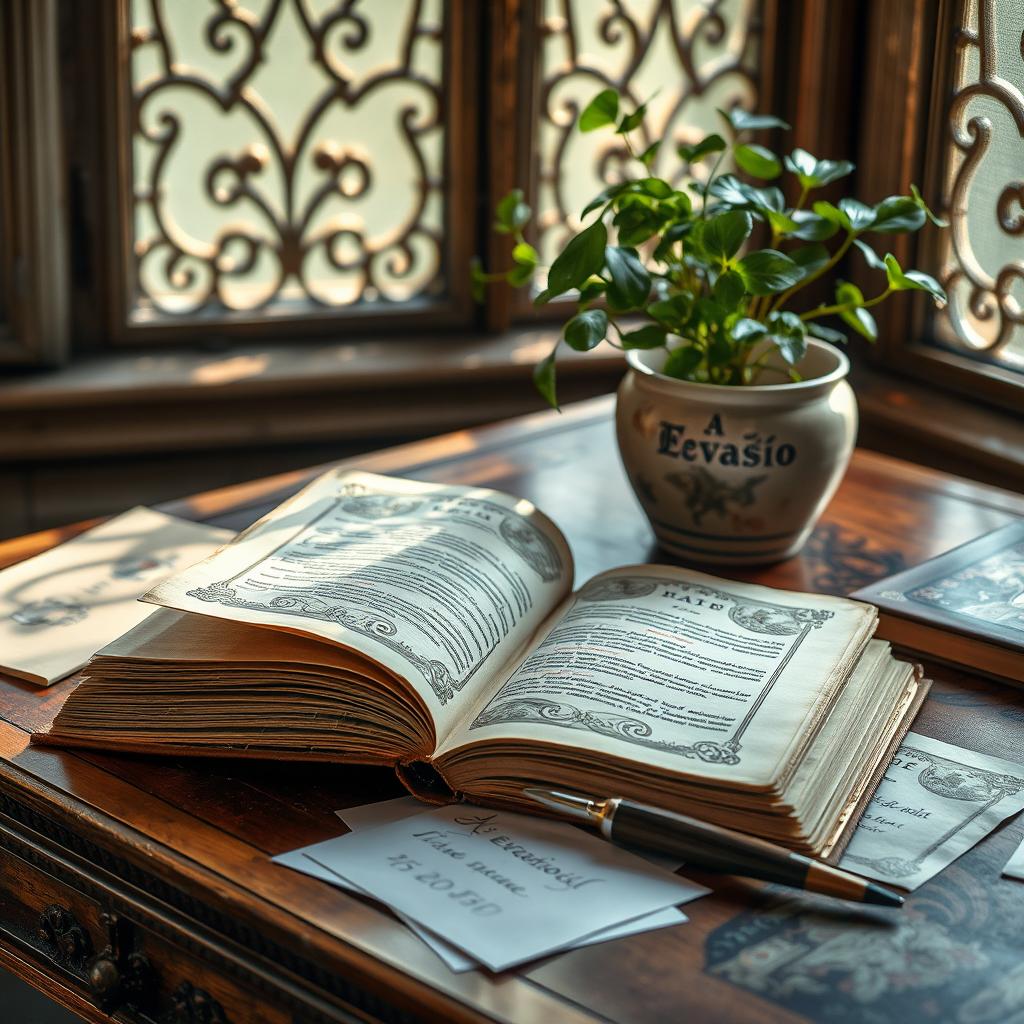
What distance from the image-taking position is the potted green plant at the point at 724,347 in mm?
1150

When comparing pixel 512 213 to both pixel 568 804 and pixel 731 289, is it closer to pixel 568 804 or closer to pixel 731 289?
pixel 731 289

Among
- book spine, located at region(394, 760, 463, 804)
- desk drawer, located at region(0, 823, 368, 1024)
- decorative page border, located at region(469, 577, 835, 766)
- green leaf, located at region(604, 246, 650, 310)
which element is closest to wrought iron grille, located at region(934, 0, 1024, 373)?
green leaf, located at region(604, 246, 650, 310)

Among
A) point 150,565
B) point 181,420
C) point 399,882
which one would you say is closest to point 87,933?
point 399,882

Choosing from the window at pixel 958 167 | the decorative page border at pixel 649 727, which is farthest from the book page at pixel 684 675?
the window at pixel 958 167

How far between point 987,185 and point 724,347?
2.82 feet

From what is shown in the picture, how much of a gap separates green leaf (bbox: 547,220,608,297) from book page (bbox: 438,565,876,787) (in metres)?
0.24

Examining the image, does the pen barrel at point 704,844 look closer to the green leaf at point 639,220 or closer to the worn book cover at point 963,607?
the worn book cover at point 963,607

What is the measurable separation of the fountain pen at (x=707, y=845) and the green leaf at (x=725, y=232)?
47 centimetres

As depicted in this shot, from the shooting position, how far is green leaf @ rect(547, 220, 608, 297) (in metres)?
1.11

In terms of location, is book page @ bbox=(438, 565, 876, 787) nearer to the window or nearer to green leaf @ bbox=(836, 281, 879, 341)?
green leaf @ bbox=(836, 281, 879, 341)

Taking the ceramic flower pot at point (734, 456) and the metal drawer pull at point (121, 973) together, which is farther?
the ceramic flower pot at point (734, 456)

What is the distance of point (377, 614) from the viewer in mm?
968

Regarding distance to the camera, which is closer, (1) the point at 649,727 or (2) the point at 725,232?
(1) the point at 649,727

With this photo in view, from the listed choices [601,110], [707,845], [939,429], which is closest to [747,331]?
[601,110]
